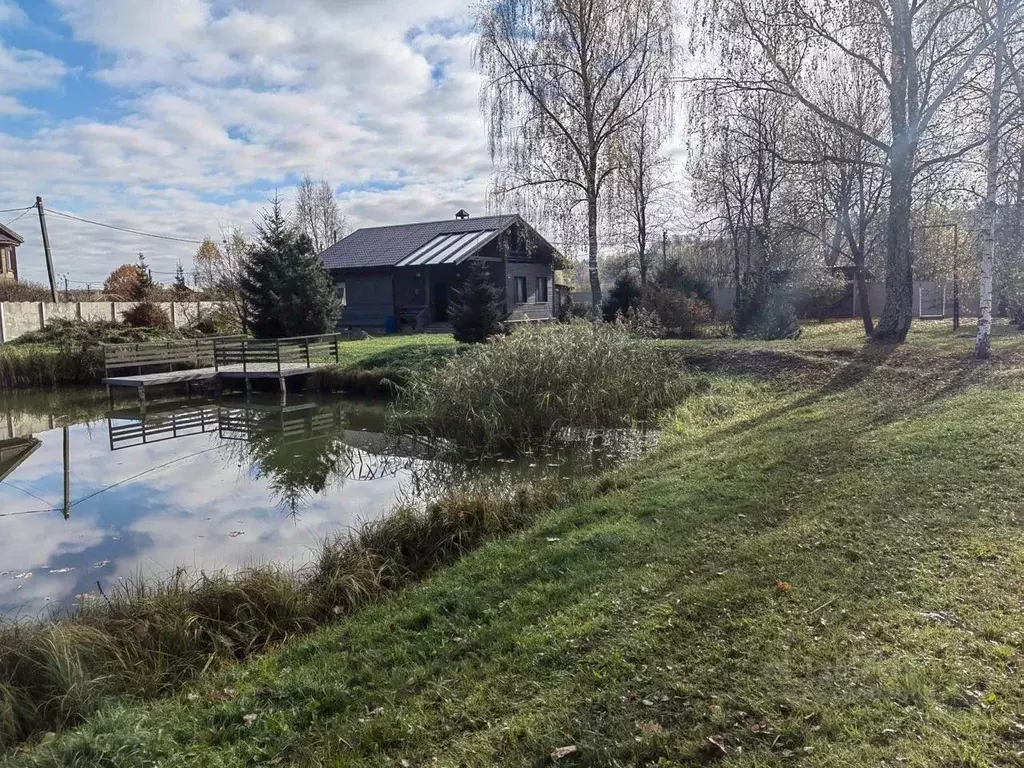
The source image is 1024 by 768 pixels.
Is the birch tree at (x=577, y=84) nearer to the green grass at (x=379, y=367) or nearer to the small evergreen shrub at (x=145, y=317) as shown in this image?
the green grass at (x=379, y=367)

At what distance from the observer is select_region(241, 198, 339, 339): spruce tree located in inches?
803

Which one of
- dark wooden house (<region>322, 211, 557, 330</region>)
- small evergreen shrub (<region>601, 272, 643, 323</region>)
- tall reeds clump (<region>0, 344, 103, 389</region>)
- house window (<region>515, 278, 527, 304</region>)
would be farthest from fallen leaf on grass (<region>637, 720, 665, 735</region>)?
house window (<region>515, 278, 527, 304</region>)

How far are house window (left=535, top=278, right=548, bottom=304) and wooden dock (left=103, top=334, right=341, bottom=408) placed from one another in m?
12.1

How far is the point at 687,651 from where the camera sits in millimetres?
3238

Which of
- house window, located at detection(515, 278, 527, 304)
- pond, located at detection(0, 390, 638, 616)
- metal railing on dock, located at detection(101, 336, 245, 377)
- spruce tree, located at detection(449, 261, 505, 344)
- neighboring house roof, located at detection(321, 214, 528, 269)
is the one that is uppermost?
neighboring house roof, located at detection(321, 214, 528, 269)

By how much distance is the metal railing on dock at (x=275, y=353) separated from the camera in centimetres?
1781

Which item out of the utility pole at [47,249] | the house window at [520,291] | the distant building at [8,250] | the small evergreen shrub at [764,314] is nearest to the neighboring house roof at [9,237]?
the distant building at [8,250]

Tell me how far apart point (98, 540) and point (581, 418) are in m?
A: 6.42

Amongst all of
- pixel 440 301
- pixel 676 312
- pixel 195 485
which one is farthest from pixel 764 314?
pixel 195 485

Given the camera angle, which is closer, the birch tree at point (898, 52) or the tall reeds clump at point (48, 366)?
the birch tree at point (898, 52)

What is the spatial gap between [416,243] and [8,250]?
23593 millimetres

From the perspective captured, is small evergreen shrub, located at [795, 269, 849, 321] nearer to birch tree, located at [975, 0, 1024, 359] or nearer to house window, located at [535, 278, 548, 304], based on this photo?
house window, located at [535, 278, 548, 304]

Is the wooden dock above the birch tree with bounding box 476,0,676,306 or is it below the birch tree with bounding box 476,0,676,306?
below

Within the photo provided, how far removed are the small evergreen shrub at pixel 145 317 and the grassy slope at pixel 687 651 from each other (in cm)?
2308
